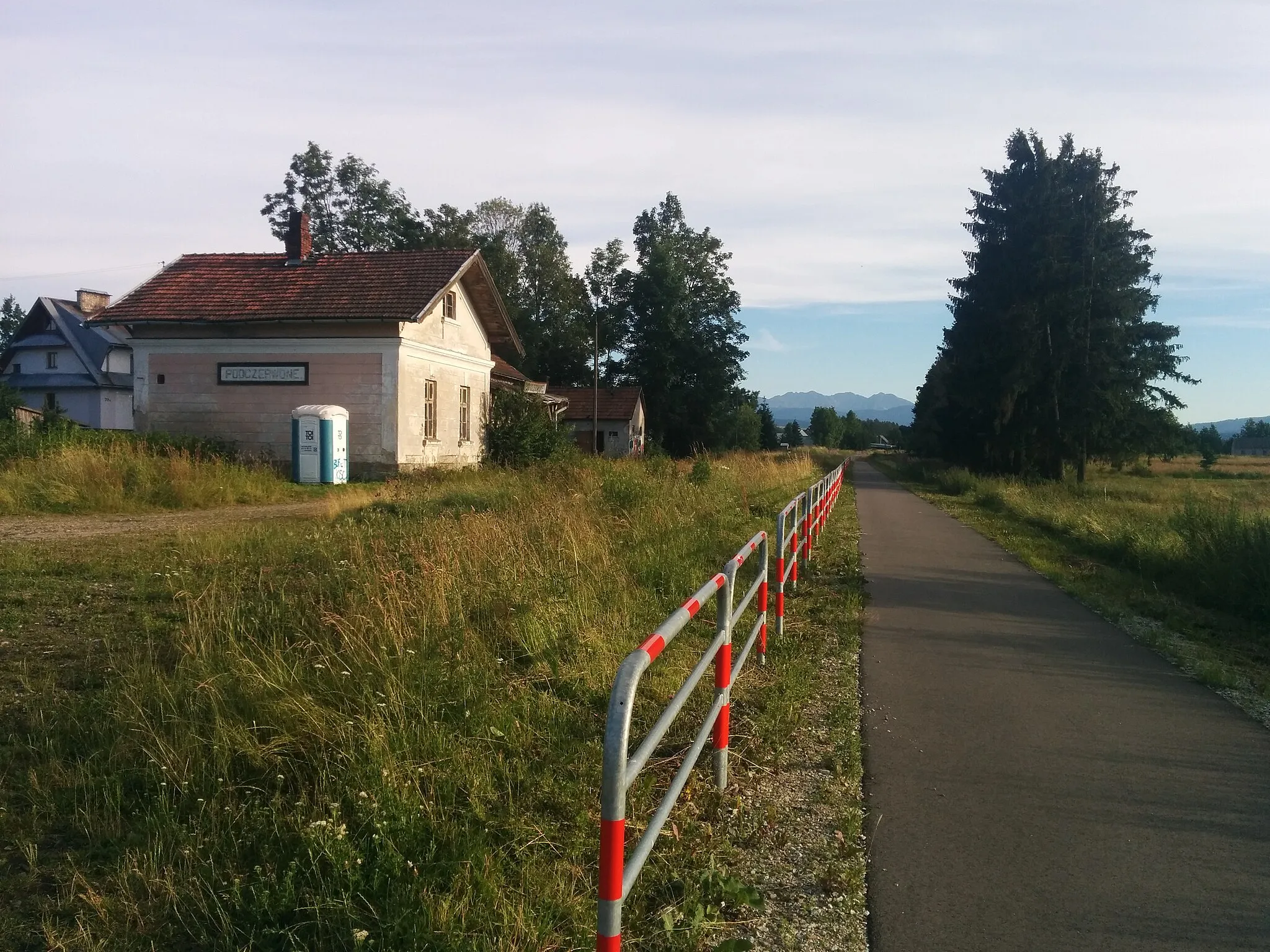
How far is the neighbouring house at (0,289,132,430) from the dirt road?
120 feet

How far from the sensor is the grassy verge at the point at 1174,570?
24.9 feet

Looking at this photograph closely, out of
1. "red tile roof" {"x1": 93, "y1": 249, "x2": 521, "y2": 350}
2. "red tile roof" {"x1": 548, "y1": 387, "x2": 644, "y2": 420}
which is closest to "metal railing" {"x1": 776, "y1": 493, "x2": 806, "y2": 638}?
"red tile roof" {"x1": 93, "y1": 249, "x2": 521, "y2": 350}

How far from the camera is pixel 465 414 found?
28.6 meters

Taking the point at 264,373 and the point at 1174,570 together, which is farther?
the point at 264,373

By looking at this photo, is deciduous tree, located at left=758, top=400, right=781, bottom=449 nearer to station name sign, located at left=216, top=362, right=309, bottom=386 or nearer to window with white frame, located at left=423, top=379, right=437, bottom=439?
window with white frame, located at left=423, top=379, right=437, bottom=439

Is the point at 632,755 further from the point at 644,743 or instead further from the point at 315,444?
the point at 315,444

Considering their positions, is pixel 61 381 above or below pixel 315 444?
above

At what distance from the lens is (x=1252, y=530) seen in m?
10.6

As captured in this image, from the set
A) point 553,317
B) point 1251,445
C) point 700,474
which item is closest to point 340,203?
point 553,317

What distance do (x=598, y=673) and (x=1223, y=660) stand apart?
5.49 m

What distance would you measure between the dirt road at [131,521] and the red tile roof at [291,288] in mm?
8029

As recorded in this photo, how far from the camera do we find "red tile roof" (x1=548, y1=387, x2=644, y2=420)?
5122 cm

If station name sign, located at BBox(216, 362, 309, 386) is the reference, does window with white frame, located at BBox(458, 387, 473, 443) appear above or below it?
below

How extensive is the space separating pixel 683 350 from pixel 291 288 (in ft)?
114
